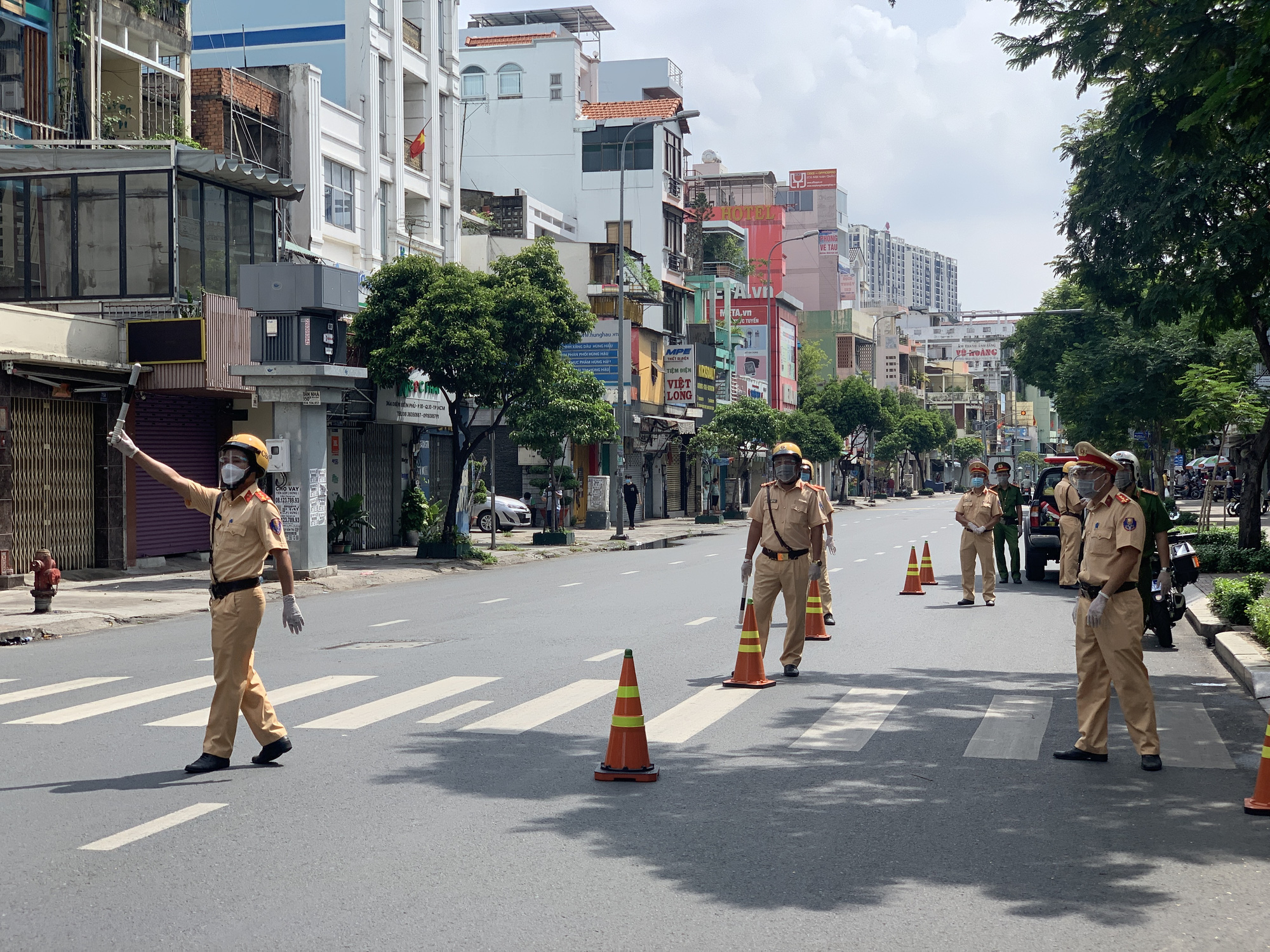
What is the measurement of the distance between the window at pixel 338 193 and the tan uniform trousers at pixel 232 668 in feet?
91.2

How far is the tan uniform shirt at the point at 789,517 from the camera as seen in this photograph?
11805mm

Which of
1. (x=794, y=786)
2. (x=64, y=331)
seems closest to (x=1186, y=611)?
(x=794, y=786)

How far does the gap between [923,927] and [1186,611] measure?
44.0 ft

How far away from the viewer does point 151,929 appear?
5.03 m

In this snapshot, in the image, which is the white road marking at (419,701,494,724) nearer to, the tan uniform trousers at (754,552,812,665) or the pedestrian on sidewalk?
the pedestrian on sidewalk

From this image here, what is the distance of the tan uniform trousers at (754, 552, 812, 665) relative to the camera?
11.7 m

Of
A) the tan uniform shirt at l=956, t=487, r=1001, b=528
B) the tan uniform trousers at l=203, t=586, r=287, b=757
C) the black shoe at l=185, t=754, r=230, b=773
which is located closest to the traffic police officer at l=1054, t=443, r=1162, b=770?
the tan uniform trousers at l=203, t=586, r=287, b=757

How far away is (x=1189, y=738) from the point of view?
29.9ft

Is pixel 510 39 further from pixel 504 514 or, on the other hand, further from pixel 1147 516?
pixel 1147 516

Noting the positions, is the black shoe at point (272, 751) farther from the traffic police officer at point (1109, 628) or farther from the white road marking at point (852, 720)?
the traffic police officer at point (1109, 628)

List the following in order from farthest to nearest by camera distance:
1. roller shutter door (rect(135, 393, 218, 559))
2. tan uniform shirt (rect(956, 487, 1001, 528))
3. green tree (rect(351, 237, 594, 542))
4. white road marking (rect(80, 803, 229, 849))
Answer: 1. green tree (rect(351, 237, 594, 542))
2. roller shutter door (rect(135, 393, 218, 559))
3. tan uniform shirt (rect(956, 487, 1001, 528))
4. white road marking (rect(80, 803, 229, 849))

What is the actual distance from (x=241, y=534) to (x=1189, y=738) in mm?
6162

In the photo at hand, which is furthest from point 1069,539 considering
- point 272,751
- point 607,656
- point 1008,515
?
point 272,751

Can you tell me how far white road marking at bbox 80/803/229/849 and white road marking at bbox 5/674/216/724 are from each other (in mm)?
3098
